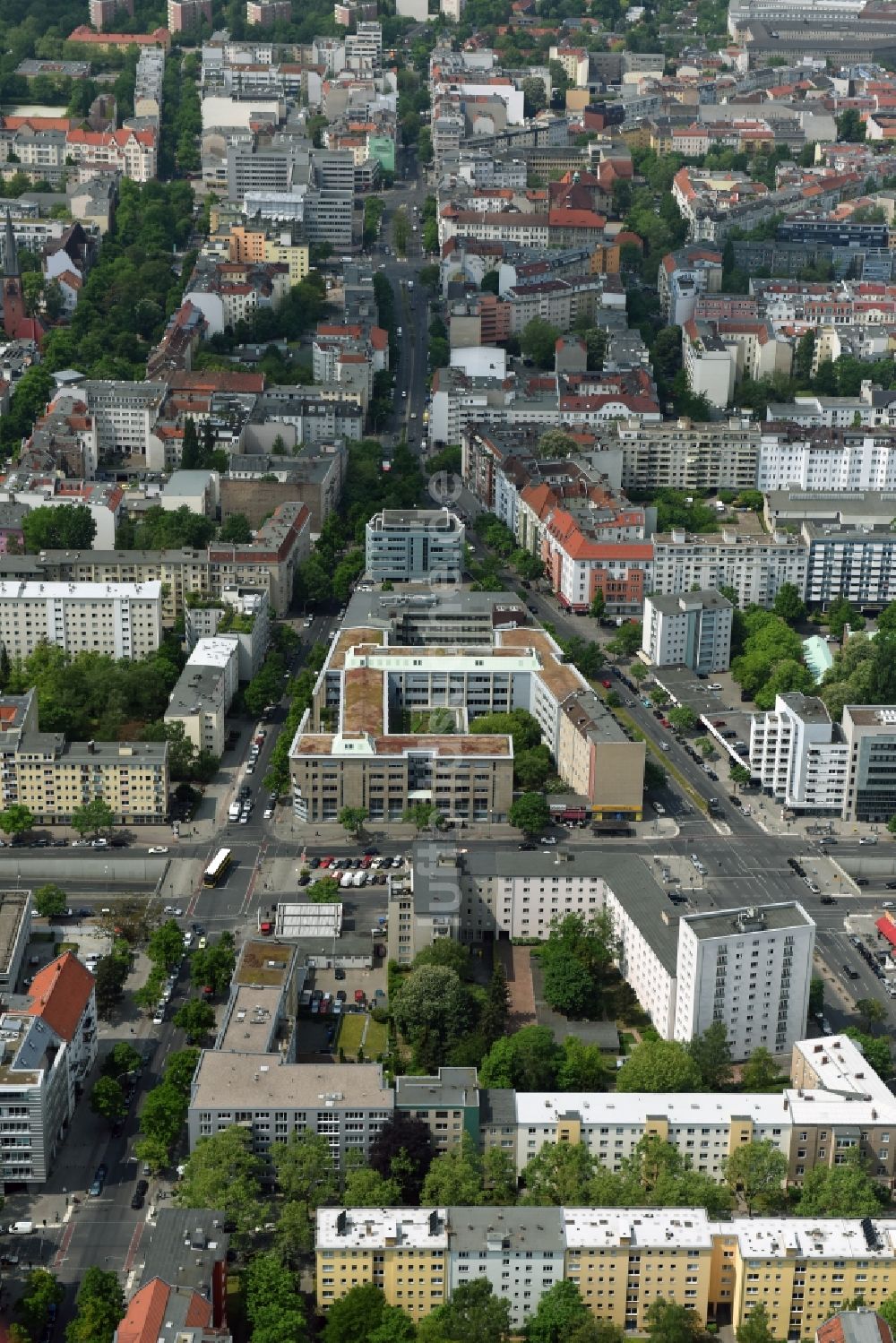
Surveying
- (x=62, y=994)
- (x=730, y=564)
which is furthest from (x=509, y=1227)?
(x=730, y=564)

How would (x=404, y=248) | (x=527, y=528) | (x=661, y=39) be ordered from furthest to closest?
(x=661, y=39) < (x=404, y=248) < (x=527, y=528)

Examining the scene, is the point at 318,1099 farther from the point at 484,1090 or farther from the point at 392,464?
the point at 392,464

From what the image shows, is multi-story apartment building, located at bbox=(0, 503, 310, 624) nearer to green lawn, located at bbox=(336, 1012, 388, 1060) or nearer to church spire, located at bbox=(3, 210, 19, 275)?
green lawn, located at bbox=(336, 1012, 388, 1060)

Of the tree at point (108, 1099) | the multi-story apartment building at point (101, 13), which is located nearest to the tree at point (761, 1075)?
the tree at point (108, 1099)

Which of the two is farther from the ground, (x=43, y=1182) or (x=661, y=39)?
(x=661, y=39)

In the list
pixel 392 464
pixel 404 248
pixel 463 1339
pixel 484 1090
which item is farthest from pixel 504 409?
pixel 463 1339
